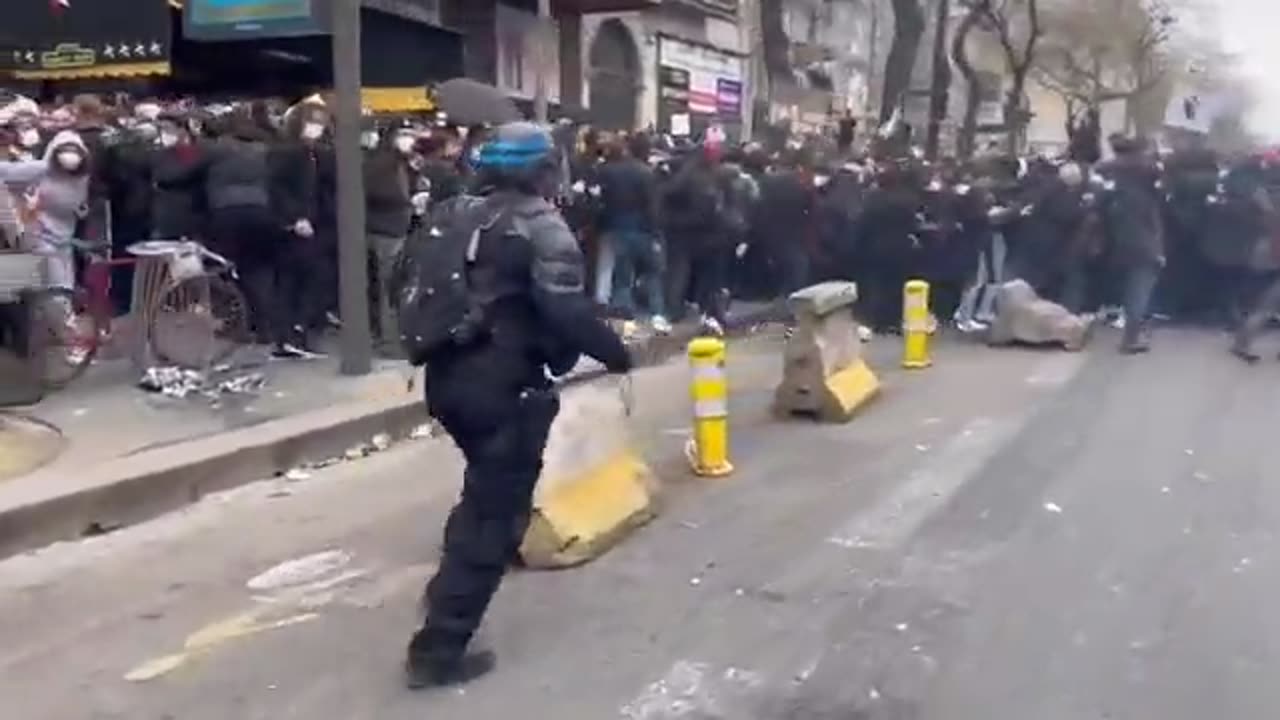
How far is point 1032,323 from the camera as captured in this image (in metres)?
16.8

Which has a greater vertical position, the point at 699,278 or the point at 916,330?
the point at 699,278

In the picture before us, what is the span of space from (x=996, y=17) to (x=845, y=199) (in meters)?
16.6

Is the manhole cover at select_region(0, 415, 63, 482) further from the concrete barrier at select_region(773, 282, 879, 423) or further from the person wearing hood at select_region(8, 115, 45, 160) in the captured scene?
the concrete barrier at select_region(773, 282, 879, 423)

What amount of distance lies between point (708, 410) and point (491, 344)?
428 centimetres

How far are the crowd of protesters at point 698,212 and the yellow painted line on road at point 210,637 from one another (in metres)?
4.85

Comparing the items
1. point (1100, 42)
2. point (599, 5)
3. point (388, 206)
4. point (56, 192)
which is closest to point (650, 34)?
point (599, 5)

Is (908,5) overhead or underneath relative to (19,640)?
overhead

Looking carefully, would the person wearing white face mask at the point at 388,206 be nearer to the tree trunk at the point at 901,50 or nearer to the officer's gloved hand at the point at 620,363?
the officer's gloved hand at the point at 620,363

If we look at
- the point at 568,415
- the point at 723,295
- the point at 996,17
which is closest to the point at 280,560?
the point at 568,415

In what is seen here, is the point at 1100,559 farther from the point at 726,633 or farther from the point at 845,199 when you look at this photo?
the point at 845,199

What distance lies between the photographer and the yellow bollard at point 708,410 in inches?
387

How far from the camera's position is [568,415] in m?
8.18

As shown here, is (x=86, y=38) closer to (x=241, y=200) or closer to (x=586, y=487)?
(x=241, y=200)

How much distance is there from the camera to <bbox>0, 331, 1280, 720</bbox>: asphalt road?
5922 mm
